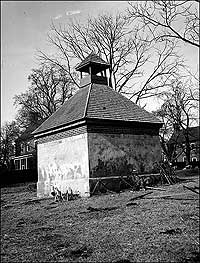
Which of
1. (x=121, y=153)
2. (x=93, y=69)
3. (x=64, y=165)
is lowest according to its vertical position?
(x=64, y=165)

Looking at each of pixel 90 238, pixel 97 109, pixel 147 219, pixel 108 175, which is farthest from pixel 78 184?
pixel 90 238

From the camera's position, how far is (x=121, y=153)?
17922 mm

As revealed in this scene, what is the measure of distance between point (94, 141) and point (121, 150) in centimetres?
187

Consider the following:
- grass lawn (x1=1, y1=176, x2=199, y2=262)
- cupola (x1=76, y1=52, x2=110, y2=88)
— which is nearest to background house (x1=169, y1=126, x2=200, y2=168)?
cupola (x1=76, y1=52, x2=110, y2=88)

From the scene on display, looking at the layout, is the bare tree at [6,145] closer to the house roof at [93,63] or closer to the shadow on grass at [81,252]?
the house roof at [93,63]

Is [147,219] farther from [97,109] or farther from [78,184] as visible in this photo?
[97,109]

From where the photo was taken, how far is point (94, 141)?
55.5 feet

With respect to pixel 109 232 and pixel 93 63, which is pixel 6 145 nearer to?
pixel 93 63

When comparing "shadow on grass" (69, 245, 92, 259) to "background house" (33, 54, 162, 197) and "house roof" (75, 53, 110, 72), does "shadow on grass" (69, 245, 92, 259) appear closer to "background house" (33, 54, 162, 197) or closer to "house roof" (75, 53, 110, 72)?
"background house" (33, 54, 162, 197)

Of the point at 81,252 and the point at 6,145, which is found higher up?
the point at 6,145

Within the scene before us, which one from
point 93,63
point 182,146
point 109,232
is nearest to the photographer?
point 109,232

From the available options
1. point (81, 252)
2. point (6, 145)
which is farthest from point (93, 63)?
point (6, 145)

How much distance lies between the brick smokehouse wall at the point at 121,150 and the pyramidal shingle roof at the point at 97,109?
0.69 meters

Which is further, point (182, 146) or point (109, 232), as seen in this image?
point (182, 146)
